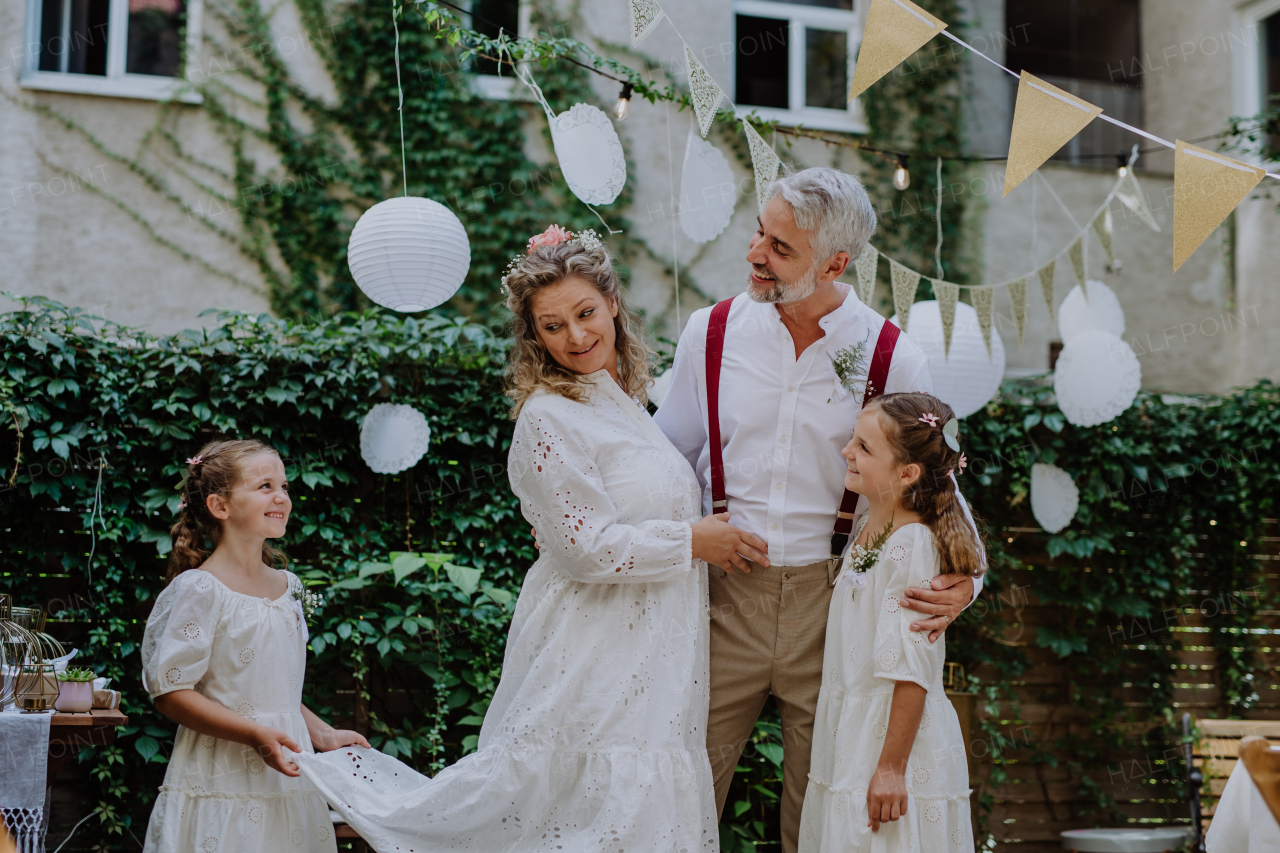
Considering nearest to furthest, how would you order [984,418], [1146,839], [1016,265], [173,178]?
[1146,839] → [984,418] → [173,178] → [1016,265]

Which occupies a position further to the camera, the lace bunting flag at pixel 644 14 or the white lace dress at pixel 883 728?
the lace bunting flag at pixel 644 14

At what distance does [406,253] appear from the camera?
3391 mm

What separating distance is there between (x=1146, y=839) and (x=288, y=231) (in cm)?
508

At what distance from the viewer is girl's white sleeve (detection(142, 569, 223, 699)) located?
96.0 inches

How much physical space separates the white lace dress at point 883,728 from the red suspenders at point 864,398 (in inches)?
6.4

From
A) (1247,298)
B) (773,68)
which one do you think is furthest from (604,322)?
(1247,298)

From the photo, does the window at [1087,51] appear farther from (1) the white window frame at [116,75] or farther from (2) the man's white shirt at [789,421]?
(2) the man's white shirt at [789,421]

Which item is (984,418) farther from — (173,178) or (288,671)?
(173,178)

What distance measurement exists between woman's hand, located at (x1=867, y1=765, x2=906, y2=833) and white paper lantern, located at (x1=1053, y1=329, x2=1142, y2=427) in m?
2.58

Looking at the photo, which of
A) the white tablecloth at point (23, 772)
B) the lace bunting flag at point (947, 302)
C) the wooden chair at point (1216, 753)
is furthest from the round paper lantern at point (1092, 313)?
the white tablecloth at point (23, 772)

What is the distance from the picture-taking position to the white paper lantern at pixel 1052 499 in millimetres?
4449

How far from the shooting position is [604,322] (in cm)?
223

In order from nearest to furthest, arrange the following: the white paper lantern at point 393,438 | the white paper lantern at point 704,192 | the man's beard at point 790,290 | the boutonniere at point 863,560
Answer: the boutonniere at point 863,560 → the man's beard at point 790,290 → the white paper lantern at point 704,192 → the white paper lantern at point 393,438

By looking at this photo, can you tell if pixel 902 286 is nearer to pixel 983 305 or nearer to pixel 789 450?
pixel 983 305
